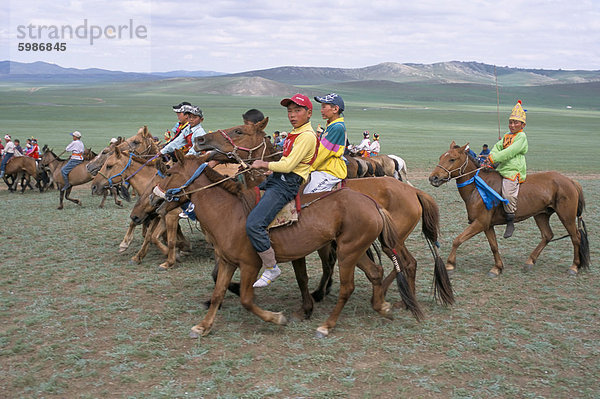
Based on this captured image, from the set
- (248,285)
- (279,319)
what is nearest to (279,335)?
(279,319)

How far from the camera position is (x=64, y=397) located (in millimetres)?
5086

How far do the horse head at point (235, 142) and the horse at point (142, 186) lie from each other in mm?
2055

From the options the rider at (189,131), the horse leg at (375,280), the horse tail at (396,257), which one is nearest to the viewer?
the horse tail at (396,257)

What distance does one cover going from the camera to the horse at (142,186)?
9602 millimetres

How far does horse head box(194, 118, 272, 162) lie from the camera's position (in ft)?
24.0

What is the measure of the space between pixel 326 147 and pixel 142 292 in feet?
12.3

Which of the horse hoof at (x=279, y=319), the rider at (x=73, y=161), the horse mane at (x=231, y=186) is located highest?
the horse mane at (x=231, y=186)

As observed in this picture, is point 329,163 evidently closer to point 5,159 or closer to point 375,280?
point 375,280

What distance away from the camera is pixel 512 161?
963 centimetres

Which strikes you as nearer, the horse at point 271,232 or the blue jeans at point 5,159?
the horse at point 271,232

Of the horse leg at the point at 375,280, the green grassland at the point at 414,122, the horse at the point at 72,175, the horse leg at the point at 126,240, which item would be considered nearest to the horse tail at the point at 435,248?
the horse leg at the point at 375,280

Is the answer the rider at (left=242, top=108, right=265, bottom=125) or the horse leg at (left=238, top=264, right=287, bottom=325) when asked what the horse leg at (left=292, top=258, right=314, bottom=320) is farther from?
the rider at (left=242, top=108, right=265, bottom=125)

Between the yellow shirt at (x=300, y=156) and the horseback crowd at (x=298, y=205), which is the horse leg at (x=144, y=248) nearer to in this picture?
the horseback crowd at (x=298, y=205)

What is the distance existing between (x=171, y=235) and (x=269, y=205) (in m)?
3.77
